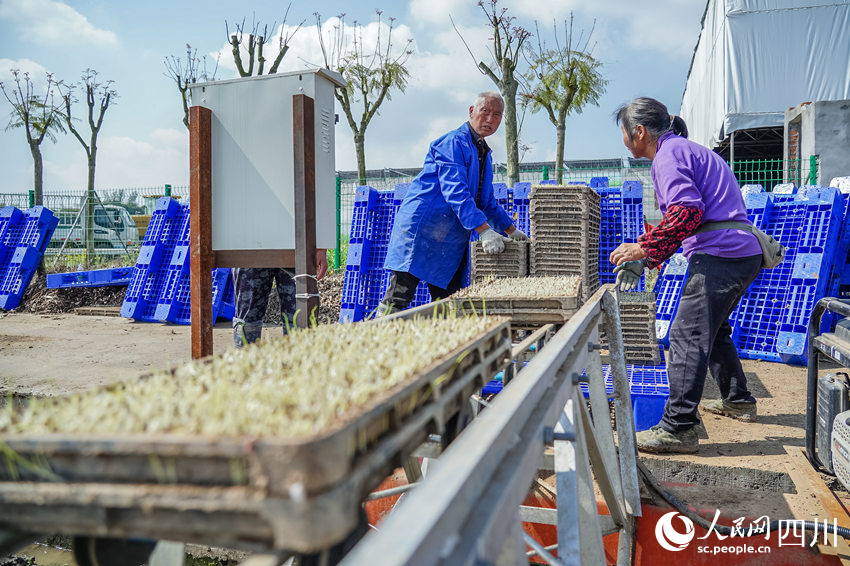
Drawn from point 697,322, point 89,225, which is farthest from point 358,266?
point 89,225

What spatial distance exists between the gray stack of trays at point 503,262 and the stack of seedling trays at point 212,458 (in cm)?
374

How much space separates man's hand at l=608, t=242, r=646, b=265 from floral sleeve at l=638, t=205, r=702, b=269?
0.03 metres

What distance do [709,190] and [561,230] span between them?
1.50 meters

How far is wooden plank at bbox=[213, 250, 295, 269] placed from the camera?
12.3 feet

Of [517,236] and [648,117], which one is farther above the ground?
[648,117]

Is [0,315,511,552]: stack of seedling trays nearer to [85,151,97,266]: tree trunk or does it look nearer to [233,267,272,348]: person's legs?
[233,267,272,348]: person's legs

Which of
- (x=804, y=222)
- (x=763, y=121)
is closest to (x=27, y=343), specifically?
(x=804, y=222)

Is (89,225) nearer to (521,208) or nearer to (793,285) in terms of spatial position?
(521,208)

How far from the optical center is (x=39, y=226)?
10664mm

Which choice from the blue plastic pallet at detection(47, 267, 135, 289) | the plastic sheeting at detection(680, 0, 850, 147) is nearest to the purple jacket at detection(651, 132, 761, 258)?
the blue plastic pallet at detection(47, 267, 135, 289)

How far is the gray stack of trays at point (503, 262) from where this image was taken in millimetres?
4703

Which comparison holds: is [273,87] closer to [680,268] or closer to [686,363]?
[686,363]

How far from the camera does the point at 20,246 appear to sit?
10.5 meters

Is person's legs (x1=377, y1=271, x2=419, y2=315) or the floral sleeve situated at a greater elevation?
the floral sleeve
